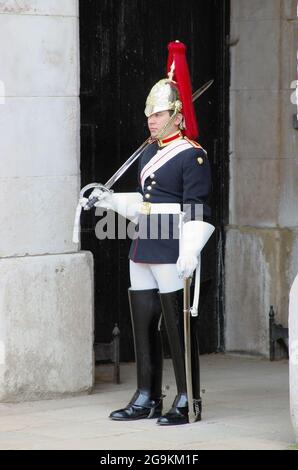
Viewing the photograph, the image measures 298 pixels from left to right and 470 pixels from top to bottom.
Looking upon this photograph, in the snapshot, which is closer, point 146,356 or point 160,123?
point 160,123

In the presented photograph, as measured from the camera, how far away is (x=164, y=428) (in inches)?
325

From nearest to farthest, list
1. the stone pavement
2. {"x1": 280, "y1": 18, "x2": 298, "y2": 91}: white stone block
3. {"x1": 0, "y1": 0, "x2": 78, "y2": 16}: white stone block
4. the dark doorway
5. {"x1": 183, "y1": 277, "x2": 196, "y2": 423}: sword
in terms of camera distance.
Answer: the stone pavement, {"x1": 183, "y1": 277, "x2": 196, "y2": 423}: sword, {"x1": 0, "y1": 0, "x2": 78, "y2": 16}: white stone block, the dark doorway, {"x1": 280, "y1": 18, "x2": 298, "y2": 91}: white stone block

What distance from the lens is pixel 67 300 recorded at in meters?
9.26

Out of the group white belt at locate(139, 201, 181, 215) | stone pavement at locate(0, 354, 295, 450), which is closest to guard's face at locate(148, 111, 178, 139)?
white belt at locate(139, 201, 181, 215)

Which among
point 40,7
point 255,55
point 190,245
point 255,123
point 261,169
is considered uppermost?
point 40,7

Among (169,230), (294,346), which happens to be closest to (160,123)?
(169,230)

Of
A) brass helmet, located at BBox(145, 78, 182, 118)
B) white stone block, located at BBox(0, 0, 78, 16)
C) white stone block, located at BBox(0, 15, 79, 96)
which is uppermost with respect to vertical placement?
white stone block, located at BBox(0, 0, 78, 16)

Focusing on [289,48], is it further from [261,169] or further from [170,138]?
[170,138]

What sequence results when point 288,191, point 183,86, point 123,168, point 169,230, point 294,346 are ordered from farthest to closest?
point 288,191 < point 123,168 < point 183,86 < point 169,230 < point 294,346

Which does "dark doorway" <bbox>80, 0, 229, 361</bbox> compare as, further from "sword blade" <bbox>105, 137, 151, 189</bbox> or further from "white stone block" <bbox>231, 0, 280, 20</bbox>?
"sword blade" <bbox>105, 137, 151, 189</bbox>

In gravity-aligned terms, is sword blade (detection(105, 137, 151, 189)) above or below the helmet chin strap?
below

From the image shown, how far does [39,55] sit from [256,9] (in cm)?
246

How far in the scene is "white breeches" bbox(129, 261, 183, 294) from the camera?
332 inches

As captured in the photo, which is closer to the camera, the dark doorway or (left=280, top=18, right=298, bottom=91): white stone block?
the dark doorway
